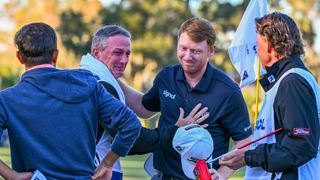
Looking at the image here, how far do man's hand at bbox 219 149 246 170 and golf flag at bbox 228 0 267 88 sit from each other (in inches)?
56.1

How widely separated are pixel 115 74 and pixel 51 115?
4.93ft

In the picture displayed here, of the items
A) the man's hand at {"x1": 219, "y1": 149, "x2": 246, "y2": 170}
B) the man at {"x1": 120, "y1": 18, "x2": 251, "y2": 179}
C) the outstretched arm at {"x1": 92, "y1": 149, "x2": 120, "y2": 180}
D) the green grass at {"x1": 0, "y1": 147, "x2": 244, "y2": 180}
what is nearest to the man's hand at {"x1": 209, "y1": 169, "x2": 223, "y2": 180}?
the man's hand at {"x1": 219, "y1": 149, "x2": 246, "y2": 170}

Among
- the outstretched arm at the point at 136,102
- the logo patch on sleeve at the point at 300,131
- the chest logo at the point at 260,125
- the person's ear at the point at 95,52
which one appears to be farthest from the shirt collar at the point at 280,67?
the outstretched arm at the point at 136,102

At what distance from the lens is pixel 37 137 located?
486cm

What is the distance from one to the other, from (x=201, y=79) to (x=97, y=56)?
0.85 meters

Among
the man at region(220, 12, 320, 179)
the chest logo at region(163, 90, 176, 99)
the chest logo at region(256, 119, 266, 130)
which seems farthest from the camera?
the chest logo at region(163, 90, 176, 99)

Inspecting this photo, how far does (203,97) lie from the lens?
609 cm

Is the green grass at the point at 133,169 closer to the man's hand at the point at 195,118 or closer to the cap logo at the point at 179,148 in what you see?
the man's hand at the point at 195,118

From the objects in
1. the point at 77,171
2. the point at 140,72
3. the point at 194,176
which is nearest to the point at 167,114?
the point at 194,176

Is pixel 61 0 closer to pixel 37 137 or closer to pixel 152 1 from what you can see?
pixel 152 1

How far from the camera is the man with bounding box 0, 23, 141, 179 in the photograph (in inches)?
191

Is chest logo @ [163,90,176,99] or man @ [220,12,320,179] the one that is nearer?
man @ [220,12,320,179]

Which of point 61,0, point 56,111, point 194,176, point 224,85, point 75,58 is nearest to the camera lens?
point 56,111

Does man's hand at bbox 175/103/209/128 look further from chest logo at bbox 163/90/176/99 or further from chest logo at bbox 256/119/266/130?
chest logo at bbox 256/119/266/130
